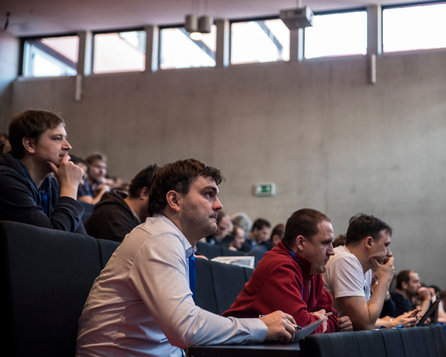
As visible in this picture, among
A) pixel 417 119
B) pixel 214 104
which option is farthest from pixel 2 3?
pixel 417 119

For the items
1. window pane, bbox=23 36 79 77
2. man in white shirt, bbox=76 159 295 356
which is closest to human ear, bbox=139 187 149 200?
man in white shirt, bbox=76 159 295 356

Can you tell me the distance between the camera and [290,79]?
875 centimetres

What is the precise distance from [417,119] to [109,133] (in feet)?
15.4

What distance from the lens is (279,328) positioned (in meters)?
1.60

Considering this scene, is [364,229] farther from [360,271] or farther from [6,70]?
[6,70]

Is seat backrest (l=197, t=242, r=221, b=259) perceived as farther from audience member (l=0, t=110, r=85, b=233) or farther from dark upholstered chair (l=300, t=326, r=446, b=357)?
dark upholstered chair (l=300, t=326, r=446, b=357)

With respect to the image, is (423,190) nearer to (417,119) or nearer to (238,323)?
(417,119)

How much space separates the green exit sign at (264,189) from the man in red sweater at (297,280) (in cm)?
598

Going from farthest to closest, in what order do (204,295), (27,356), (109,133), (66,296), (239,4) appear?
(109,133) → (239,4) → (204,295) → (66,296) → (27,356)

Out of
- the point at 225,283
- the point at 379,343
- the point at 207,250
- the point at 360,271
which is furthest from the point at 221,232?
the point at 379,343

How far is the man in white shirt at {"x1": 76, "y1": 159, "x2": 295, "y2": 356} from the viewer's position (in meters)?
1.49

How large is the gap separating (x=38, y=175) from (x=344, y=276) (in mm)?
1481

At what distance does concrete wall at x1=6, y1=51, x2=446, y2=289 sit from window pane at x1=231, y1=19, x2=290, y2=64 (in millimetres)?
188

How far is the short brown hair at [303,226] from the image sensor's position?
8.23 ft
